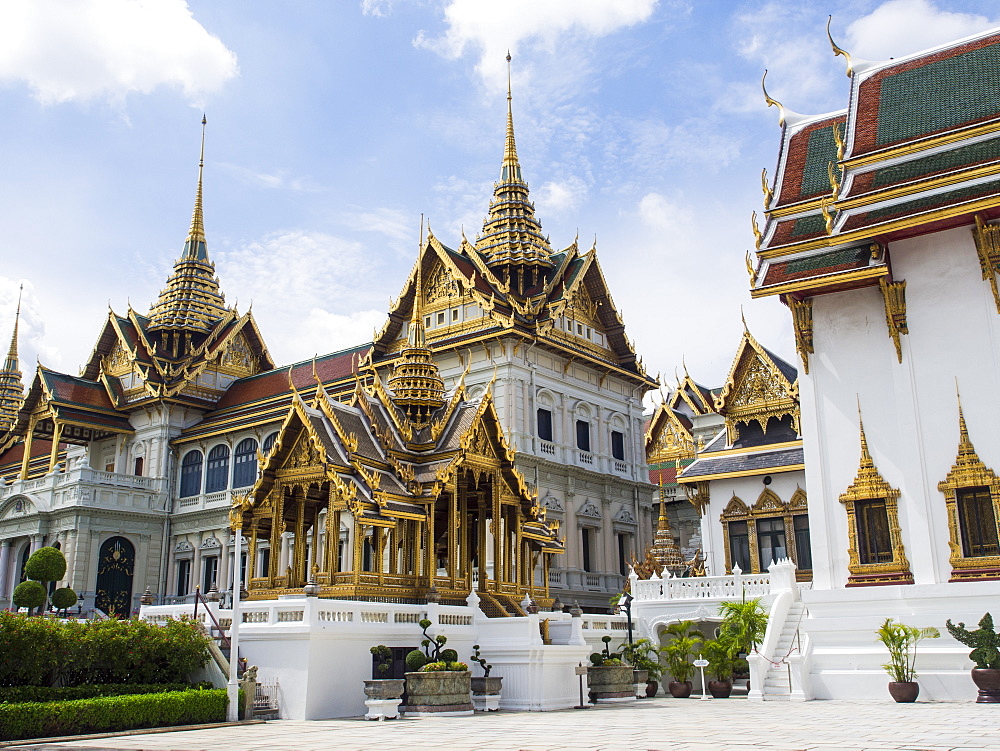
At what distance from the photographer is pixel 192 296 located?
47500 mm

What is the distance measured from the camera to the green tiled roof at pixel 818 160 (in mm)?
19875

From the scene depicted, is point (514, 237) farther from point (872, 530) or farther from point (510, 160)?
point (872, 530)

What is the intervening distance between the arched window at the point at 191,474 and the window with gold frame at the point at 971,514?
31.1 metres

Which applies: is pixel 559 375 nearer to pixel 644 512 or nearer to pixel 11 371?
pixel 644 512

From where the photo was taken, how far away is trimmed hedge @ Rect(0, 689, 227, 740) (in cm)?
1070

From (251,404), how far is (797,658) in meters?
28.9

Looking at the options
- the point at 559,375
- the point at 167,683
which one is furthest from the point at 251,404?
the point at 167,683

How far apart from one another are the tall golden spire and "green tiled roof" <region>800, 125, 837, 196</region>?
49314 millimetres

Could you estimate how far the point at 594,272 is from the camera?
3900 centimetres

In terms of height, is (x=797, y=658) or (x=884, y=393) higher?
(x=884, y=393)

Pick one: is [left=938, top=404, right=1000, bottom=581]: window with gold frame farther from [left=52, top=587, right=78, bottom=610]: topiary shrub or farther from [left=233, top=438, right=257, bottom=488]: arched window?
[left=233, top=438, right=257, bottom=488]: arched window

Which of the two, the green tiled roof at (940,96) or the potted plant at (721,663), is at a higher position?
the green tiled roof at (940,96)

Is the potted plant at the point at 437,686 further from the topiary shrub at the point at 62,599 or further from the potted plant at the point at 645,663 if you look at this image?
the topiary shrub at the point at 62,599

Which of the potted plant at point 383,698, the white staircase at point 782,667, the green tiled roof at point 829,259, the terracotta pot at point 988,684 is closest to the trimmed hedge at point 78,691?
the potted plant at point 383,698
